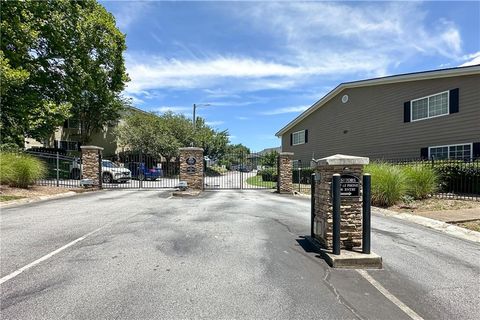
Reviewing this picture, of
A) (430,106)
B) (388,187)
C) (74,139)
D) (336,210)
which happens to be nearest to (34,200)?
(336,210)

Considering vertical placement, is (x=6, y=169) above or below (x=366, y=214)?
above

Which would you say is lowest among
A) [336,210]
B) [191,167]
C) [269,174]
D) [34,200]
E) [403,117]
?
[34,200]

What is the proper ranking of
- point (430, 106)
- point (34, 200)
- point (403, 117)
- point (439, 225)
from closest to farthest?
point (439, 225) → point (34, 200) → point (430, 106) → point (403, 117)

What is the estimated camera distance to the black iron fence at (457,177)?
1321 centimetres

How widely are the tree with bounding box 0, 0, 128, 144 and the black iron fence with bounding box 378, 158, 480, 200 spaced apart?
2032 centimetres

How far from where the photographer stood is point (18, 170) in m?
13.8

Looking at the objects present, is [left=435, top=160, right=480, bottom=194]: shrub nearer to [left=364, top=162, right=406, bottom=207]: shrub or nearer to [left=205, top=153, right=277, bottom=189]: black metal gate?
[left=364, top=162, right=406, bottom=207]: shrub

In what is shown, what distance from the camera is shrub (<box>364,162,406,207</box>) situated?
1209 centimetres

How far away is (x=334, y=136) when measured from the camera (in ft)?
85.7

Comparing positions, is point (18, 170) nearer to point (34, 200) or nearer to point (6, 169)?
point (6, 169)

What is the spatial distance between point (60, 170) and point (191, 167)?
779 centimetres

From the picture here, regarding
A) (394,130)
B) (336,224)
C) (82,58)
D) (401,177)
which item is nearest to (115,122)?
(82,58)

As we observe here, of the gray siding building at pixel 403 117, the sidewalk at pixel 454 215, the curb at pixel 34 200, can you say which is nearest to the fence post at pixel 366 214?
the sidewalk at pixel 454 215

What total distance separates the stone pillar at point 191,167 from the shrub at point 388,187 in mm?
8343
